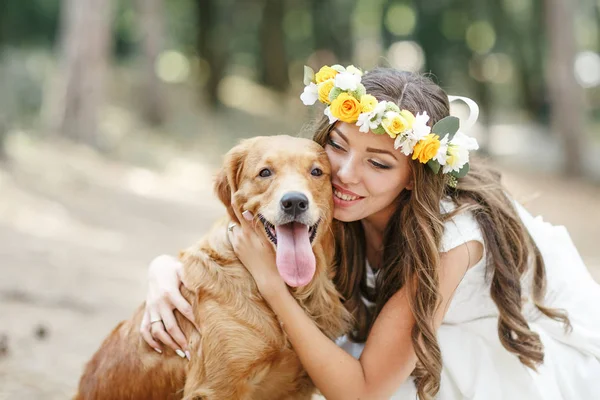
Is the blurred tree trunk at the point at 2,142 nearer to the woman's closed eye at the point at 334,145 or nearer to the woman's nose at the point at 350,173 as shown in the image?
the woman's closed eye at the point at 334,145

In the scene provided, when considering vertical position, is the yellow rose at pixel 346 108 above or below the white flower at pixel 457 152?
above

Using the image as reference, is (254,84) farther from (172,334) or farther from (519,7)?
(172,334)

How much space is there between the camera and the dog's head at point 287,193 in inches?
115

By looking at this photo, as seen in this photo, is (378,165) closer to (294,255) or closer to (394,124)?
(394,124)

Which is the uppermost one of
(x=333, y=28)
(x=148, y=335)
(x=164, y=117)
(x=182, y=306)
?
(x=333, y=28)

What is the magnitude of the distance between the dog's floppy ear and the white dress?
2.94 feet

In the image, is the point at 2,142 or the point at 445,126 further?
the point at 2,142

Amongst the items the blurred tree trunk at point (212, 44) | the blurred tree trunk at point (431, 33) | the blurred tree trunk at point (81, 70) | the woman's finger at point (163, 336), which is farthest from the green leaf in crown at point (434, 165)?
the blurred tree trunk at point (431, 33)

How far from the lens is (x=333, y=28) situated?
21859 millimetres

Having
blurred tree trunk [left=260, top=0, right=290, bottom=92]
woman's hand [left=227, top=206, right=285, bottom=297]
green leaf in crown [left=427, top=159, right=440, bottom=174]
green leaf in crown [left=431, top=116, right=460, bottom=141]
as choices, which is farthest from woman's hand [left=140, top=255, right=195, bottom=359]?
blurred tree trunk [left=260, top=0, right=290, bottom=92]

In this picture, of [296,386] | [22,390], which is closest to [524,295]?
[296,386]

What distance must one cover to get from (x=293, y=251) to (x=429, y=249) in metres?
0.60

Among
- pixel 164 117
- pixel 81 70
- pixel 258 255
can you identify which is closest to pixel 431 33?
pixel 164 117

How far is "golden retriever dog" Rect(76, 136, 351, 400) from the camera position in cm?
292
